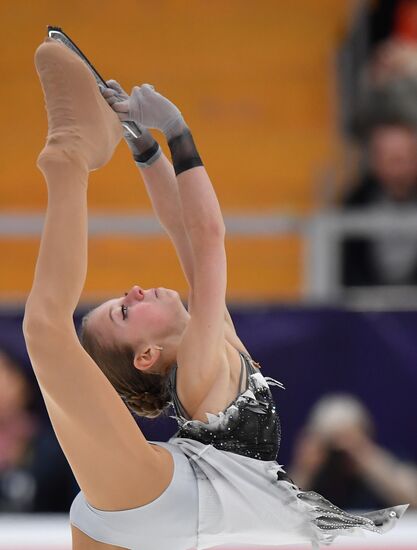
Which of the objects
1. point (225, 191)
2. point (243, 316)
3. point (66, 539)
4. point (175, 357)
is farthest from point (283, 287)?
point (175, 357)

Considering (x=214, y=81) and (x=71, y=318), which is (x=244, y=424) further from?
(x=214, y=81)

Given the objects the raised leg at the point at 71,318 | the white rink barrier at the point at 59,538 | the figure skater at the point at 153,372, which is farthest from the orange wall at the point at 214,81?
the raised leg at the point at 71,318

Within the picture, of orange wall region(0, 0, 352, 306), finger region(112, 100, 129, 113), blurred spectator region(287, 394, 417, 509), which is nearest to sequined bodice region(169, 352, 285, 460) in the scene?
finger region(112, 100, 129, 113)

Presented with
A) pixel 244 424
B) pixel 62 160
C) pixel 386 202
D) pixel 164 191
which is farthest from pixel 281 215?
pixel 62 160

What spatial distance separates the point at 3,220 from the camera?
4.44 metres

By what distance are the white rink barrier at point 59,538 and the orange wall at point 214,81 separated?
245 centimetres

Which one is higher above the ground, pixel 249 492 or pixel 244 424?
pixel 244 424

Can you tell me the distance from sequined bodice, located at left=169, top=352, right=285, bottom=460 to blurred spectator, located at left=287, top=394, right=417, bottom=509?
4.74 ft

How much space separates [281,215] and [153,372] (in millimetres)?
1866

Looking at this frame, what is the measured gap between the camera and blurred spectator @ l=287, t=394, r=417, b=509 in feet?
13.3

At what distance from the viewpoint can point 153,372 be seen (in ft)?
8.86

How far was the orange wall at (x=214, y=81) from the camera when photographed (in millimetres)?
5949

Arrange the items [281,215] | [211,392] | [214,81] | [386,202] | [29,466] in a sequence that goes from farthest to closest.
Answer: [214,81] → [386,202] → [281,215] → [29,466] → [211,392]

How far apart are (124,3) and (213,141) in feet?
3.11
